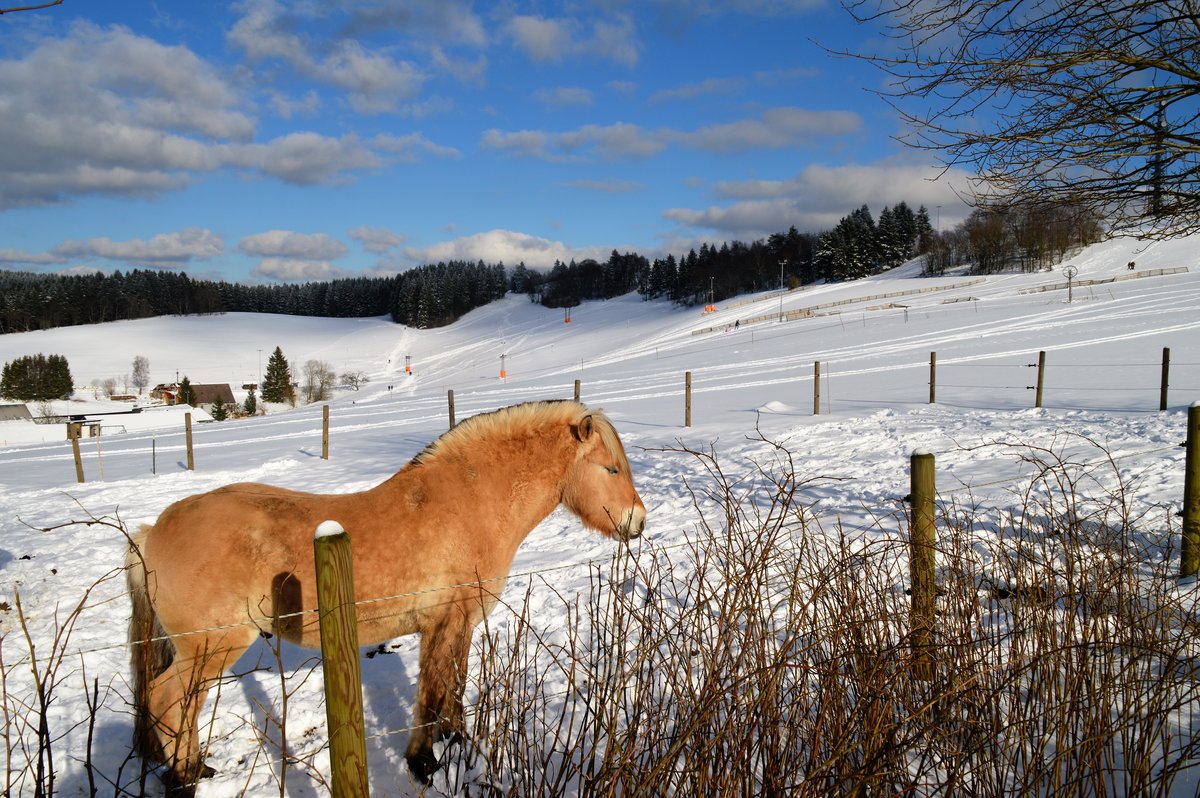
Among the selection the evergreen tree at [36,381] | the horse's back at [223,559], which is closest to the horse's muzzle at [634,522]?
the horse's back at [223,559]

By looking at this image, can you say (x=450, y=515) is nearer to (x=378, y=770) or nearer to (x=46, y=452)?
(x=378, y=770)

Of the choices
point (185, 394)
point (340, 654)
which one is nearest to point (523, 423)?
point (340, 654)

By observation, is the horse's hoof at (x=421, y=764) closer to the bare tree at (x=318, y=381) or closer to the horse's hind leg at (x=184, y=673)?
the horse's hind leg at (x=184, y=673)

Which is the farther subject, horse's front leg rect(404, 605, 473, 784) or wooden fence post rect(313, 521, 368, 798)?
horse's front leg rect(404, 605, 473, 784)

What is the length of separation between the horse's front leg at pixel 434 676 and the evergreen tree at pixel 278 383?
6838 cm

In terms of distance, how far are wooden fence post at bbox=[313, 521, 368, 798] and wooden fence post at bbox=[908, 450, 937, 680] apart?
2122 millimetres

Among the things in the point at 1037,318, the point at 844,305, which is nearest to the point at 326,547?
the point at 1037,318

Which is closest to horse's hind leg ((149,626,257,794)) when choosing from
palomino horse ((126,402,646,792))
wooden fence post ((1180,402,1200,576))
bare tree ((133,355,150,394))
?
palomino horse ((126,402,646,792))

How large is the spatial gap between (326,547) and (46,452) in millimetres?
22597

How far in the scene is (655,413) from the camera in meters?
18.2

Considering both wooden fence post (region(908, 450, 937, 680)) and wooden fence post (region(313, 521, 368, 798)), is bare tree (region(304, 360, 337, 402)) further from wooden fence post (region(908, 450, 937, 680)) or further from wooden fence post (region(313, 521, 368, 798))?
wooden fence post (region(313, 521, 368, 798))

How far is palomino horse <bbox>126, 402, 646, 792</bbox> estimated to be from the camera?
9.19 ft

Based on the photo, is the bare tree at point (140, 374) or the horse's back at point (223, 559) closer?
the horse's back at point (223, 559)

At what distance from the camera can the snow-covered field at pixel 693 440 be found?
4.00 metres
